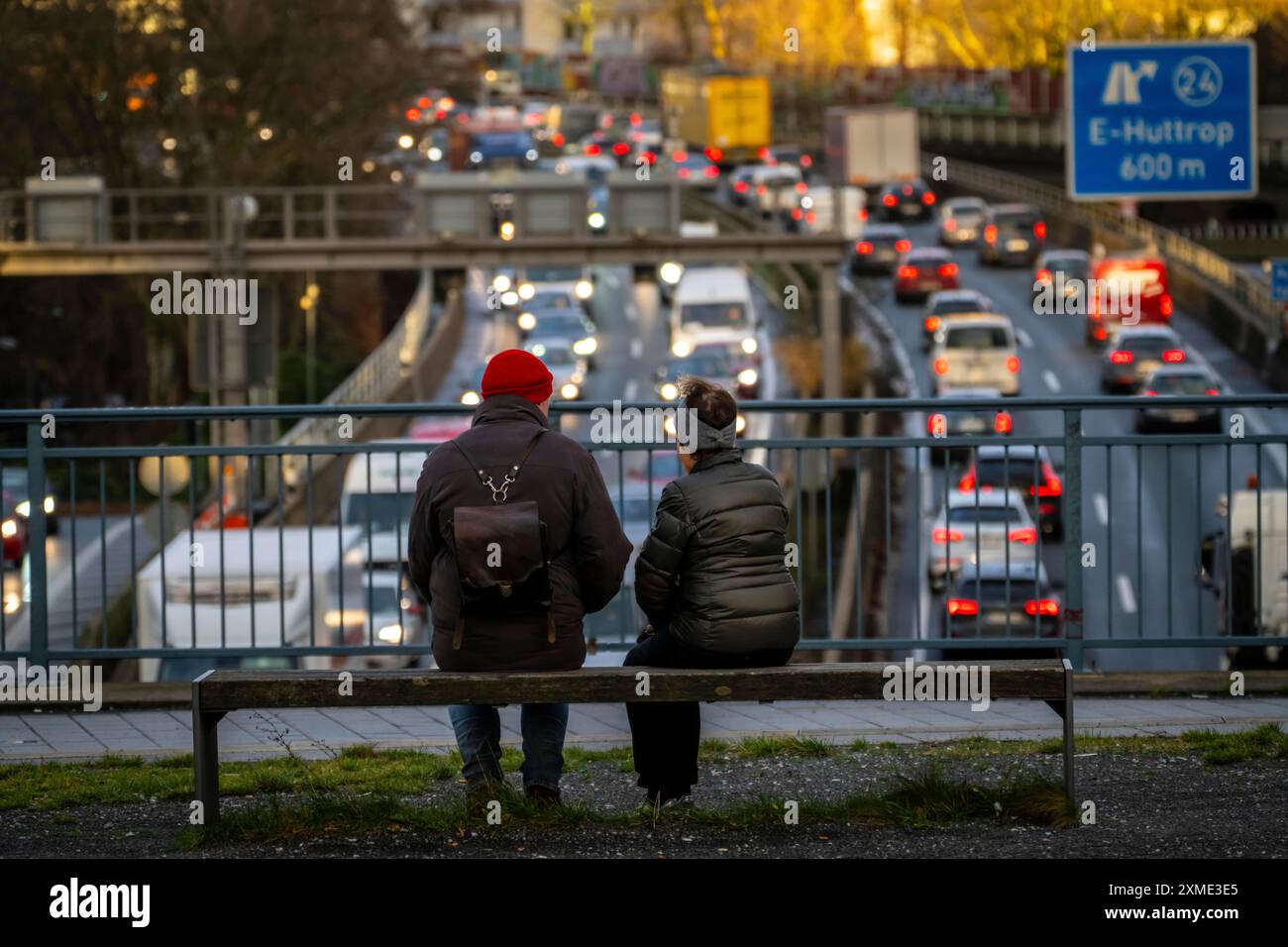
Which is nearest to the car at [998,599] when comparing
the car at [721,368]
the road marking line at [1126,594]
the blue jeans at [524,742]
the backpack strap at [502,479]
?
the blue jeans at [524,742]

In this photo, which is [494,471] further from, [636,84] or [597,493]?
[636,84]

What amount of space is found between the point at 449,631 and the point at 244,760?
1.72m

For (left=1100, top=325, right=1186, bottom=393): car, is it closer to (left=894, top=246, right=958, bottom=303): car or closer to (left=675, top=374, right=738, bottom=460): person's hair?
(left=894, top=246, right=958, bottom=303): car

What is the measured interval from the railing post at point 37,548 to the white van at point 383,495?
4.23 ft

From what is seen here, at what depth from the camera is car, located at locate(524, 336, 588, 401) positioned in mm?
52688

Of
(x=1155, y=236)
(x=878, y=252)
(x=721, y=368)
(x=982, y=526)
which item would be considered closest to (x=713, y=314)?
(x=721, y=368)

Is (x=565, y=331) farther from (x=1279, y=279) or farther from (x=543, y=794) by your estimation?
(x=543, y=794)

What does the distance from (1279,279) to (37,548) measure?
28.6 meters

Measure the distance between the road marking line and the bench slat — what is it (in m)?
24.3

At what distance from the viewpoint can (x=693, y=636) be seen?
7.27 metres

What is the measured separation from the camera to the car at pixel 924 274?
64062mm

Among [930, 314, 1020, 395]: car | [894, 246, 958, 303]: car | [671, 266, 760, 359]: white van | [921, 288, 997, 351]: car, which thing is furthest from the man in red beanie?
[894, 246, 958, 303]: car
